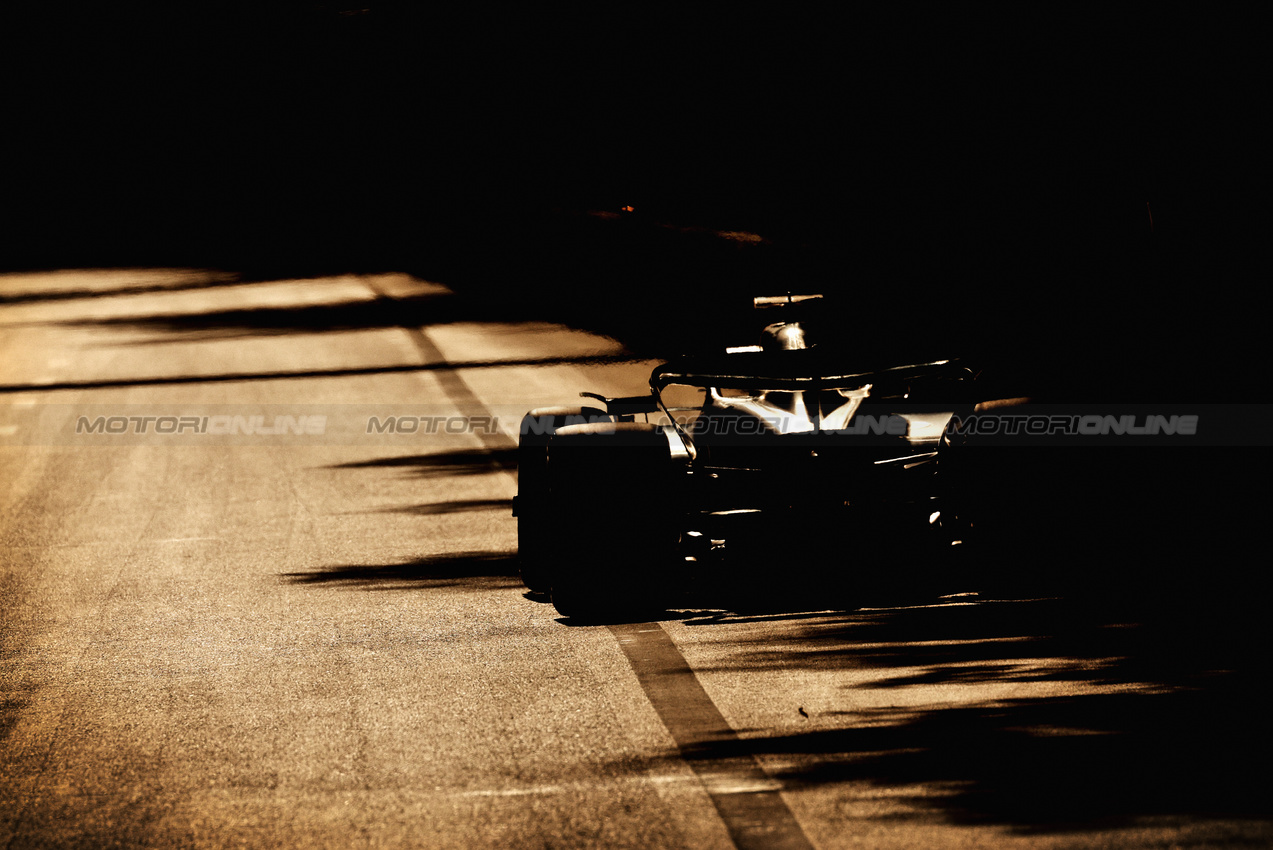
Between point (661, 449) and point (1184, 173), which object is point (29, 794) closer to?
point (661, 449)

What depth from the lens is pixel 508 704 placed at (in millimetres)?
5434

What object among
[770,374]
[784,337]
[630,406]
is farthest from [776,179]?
[770,374]

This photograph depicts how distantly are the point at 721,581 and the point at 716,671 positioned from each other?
50.6 inches

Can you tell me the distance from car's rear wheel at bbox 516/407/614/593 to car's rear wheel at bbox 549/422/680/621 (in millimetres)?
129

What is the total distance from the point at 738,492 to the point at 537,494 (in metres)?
0.96

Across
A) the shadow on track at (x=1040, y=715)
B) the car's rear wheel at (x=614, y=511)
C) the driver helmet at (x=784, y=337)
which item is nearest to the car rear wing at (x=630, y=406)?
the driver helmet at (x=784, y=337)

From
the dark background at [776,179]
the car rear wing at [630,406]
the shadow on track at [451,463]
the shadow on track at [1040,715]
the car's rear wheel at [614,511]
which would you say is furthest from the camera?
the shadow on track at [451,463]

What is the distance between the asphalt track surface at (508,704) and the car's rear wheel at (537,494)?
20 cm

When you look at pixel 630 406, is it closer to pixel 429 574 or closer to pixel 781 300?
pixel 781 300

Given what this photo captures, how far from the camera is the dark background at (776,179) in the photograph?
9.04m

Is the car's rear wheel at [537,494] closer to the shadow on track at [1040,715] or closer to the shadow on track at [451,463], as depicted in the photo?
the shadow on track at [1040,715]

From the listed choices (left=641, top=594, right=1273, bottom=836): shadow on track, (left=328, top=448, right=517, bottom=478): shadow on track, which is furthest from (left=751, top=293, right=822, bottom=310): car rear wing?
(left=328, top=448, right=517, bottom=478): shadow on track

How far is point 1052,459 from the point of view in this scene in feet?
19.0

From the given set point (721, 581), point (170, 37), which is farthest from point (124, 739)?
point (170, 37)
